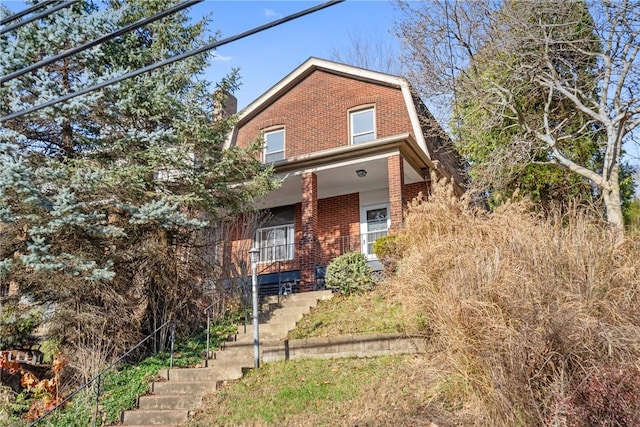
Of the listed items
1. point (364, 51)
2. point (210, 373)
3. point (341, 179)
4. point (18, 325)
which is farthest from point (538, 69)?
point (364, 51)

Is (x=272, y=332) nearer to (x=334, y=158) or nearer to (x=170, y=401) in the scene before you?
(x=170, y=401)

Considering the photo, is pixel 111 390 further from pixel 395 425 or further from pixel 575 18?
pixel 575 18

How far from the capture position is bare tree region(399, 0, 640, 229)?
10.3 meters

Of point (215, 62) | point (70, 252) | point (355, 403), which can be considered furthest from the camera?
point (215, 62)

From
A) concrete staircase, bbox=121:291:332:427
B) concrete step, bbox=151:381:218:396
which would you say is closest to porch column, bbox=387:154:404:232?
concrete staircase, bbox=121:291:332:427

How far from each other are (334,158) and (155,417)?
8204 mm

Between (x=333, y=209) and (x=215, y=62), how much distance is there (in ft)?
21.9

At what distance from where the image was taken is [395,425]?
5270 mm

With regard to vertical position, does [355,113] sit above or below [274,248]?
above

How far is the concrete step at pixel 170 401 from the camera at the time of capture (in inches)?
287

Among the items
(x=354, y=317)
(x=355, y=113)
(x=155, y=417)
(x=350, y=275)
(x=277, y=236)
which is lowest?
(x=155, y=417)

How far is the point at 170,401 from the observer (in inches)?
292

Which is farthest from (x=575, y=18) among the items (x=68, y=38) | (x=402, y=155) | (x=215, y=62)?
(x=68, y=38)

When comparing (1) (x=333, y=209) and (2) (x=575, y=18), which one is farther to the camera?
(1) (x=333, y=209)
